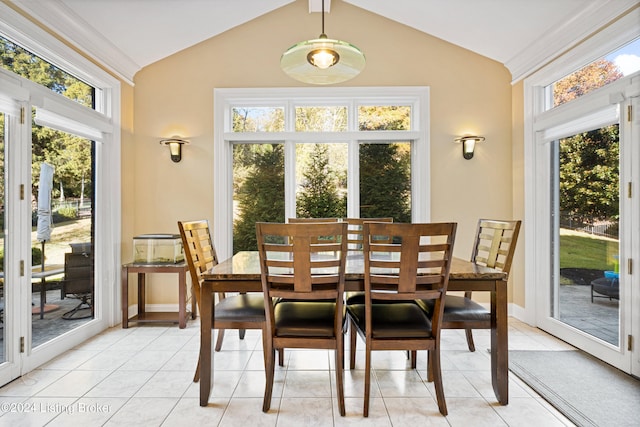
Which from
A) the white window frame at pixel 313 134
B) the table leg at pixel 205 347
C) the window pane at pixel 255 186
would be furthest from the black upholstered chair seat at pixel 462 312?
the window pane at pixel 255 186

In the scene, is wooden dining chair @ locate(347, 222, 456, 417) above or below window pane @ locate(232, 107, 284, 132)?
below

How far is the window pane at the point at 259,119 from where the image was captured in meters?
Answer: 3.97

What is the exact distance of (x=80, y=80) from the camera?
10.4 ft

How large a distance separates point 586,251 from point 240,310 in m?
2.88

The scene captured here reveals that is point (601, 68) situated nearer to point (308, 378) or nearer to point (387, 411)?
point (387, 411)

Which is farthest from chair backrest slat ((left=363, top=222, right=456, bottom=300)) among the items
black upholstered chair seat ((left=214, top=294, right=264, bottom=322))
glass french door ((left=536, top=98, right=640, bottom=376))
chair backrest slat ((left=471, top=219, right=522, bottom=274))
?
glass french door ((left=536, top=98, right=640, bottom=376))

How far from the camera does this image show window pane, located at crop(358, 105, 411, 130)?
3941 millimetres

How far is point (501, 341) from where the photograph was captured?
2.05m

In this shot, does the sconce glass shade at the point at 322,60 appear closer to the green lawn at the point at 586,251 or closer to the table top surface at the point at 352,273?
the table top surface at the point at 352,273

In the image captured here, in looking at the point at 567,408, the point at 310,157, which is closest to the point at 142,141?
the point at 310,157

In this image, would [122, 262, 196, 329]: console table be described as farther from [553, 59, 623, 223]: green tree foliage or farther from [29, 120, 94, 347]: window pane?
[553, 59, 623, 223]: green tree foliage

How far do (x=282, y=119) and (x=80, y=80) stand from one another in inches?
76.3

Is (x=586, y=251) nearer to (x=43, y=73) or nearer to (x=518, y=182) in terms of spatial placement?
(x=518, y=182)

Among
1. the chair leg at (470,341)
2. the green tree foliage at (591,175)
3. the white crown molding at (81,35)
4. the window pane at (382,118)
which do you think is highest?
the white crown molding at (81,35)
